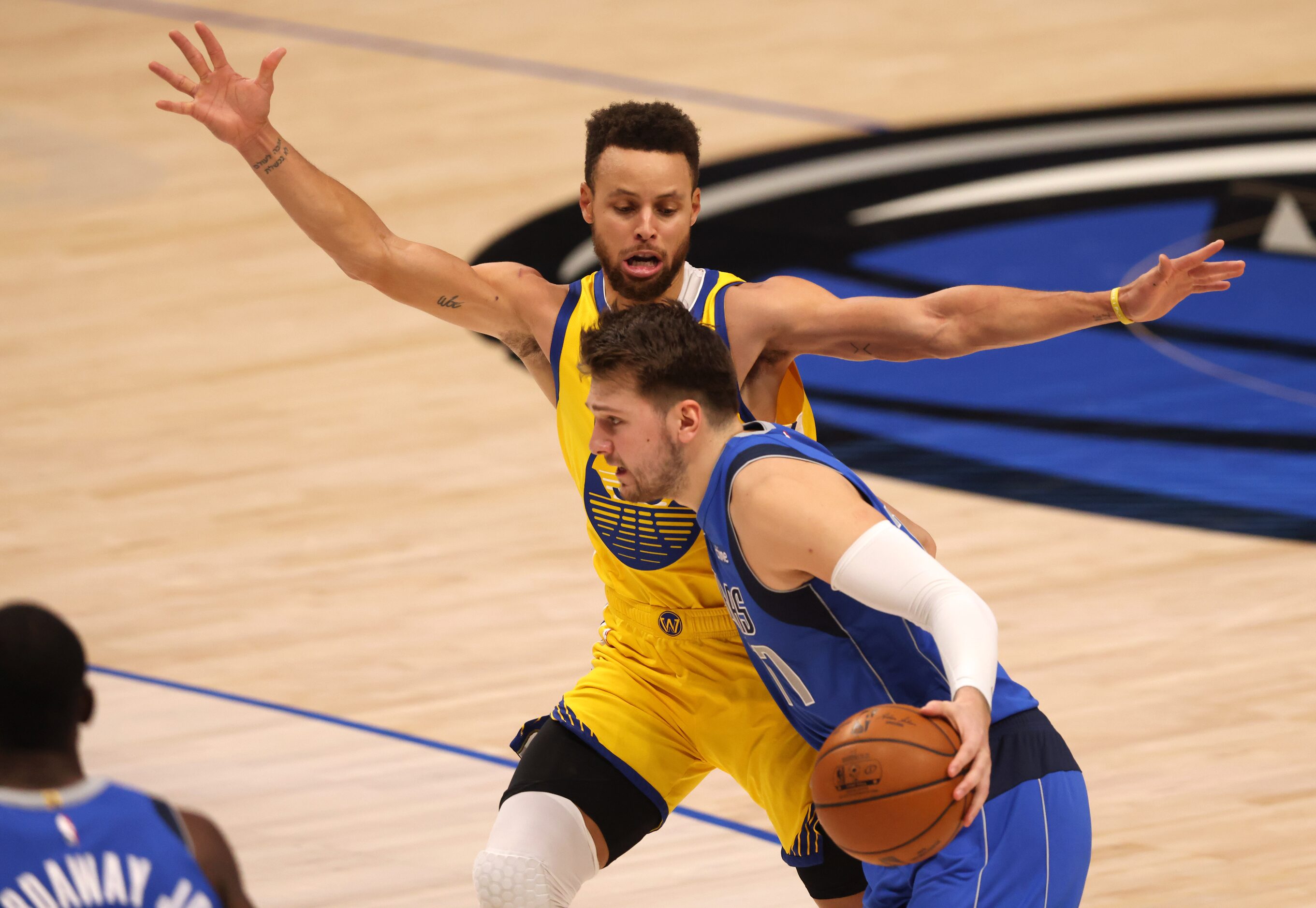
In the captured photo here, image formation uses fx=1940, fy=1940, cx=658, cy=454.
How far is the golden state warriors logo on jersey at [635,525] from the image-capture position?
4566 millimetres

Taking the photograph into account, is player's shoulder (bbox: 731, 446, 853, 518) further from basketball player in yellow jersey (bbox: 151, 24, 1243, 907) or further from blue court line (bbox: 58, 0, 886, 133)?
blue court line (bbox: 58, 0, 886, 133)

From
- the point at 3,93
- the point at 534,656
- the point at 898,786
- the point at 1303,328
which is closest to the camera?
the point at 898,786

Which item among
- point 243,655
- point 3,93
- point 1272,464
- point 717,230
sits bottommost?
point 243,655

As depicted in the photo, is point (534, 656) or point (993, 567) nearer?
point (534, 656)

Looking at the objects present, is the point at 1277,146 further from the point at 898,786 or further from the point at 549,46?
the point at 898,786

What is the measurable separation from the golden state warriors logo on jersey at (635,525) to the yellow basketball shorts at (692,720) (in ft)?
0.26

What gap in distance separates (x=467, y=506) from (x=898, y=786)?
204 inches

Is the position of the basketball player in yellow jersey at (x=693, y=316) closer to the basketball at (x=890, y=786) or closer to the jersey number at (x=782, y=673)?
the jersey number at (x=782, y=673)

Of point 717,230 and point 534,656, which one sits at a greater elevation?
point 717,230

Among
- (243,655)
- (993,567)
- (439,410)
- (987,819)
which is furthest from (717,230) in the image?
(987,819)

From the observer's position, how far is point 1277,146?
12609mm

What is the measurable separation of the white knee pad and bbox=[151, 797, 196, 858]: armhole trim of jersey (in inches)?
59.6

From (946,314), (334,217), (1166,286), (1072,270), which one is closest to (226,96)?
(334,217)

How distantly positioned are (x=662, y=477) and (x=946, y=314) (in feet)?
3.58
